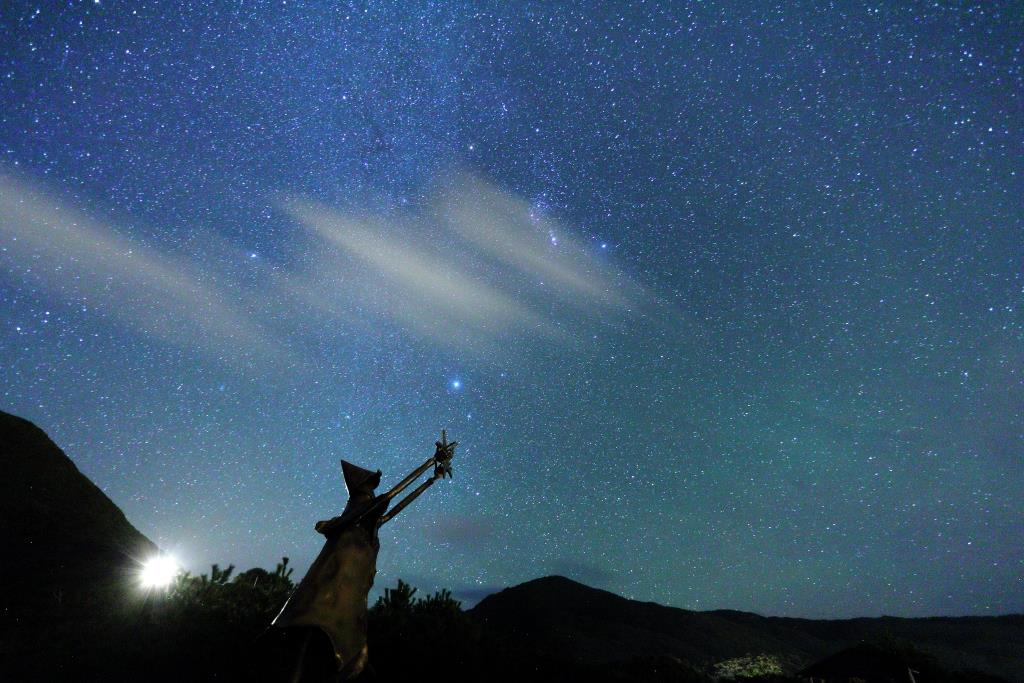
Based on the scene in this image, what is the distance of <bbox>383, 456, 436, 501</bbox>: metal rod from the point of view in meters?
4.96

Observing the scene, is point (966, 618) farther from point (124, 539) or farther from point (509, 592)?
point (124, 539)

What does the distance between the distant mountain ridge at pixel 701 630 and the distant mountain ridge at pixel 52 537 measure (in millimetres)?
19673

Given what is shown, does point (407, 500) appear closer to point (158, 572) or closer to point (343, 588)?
point (343, 588)

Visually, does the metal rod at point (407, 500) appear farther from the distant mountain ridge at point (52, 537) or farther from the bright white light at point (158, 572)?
the distant mountain ridge at point (52, 537)

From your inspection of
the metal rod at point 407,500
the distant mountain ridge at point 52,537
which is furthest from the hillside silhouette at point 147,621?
the metal rod at point 407,500

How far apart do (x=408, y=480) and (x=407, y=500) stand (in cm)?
20

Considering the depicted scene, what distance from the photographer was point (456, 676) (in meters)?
10.3

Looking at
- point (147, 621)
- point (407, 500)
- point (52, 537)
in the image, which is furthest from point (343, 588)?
point (52, 537)

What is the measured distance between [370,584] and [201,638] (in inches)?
328

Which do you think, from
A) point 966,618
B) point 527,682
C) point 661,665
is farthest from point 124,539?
point 966,618

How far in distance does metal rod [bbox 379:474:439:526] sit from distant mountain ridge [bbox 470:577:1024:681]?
2515 centimetres

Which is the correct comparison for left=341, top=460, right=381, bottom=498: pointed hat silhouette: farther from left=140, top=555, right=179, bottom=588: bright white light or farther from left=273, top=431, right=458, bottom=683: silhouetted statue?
left=140, top=555, right=179, bottom=588: bright white light

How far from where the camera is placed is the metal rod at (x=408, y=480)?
16.3 feet

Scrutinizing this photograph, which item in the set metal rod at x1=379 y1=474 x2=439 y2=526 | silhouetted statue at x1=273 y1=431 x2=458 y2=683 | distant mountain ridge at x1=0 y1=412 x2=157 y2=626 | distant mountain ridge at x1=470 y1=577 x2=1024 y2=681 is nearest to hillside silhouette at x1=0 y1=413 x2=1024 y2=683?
distant mountain ridge at x1=0 y1=412 x2=157 y2=626
